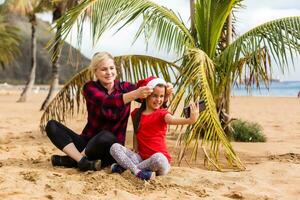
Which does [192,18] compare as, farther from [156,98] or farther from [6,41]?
[6,41]

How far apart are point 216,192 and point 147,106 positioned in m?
0.99

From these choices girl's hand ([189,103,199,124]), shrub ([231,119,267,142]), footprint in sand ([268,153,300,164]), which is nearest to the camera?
girl's hand ([189,103,199,124])

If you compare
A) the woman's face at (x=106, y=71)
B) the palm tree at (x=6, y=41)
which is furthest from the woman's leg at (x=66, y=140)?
the palm tree at (x=6, y=41)

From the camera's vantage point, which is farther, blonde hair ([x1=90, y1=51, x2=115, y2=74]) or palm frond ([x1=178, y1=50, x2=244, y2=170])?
palm frond ([x1=178, y1=50, x2=244, y2=170])

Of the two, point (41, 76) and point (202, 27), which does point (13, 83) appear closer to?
point (41, 76)

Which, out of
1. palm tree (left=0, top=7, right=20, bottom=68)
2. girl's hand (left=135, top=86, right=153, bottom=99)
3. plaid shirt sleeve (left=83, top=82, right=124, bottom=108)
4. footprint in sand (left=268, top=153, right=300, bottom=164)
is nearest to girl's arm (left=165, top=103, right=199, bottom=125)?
girl's hand (left=135, top=86, right=153, bottom=99)

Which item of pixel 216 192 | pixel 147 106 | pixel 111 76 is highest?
pixel 111 76

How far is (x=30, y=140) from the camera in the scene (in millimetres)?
7145

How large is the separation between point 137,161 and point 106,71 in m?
0.85

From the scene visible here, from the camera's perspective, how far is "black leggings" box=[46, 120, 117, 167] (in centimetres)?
420

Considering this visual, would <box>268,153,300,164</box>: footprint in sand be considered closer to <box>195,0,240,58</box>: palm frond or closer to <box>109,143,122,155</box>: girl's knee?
<box>195,0,240,58</box>: palm frond

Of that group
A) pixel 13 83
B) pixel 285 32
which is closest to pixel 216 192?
pixel 285 32

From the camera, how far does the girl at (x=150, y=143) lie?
157 inches

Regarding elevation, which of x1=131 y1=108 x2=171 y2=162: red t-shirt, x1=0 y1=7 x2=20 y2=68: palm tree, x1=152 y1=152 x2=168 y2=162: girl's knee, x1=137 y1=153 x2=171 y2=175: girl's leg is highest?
x1=0 y1=7 x2=20 y2=68: palm tree
